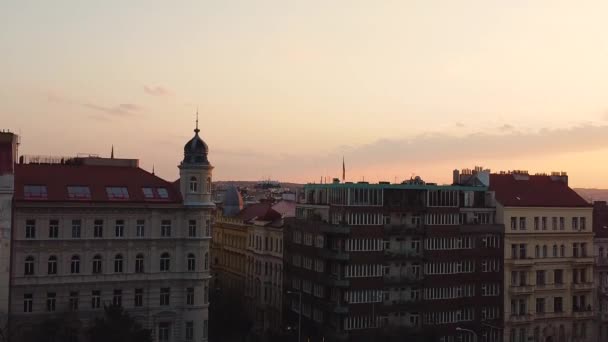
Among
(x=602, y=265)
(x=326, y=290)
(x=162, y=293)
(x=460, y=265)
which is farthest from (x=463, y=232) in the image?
(x=162, y=293)

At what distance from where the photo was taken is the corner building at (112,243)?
246 feet

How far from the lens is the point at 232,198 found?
419 ft

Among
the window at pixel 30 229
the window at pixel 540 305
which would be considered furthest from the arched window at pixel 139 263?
the window at pixel 540 305

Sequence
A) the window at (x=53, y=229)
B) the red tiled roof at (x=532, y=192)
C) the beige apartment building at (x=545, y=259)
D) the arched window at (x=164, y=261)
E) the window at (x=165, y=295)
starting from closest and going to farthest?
the window at (x=53, y=229), the window at (x=165, y=295), the arched window at (x=164, y=261), the beige apartment building at (x=545, y=259), the red tiled roof at (x=532, y=192)

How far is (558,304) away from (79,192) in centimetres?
6058

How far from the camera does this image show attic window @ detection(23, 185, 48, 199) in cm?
7544

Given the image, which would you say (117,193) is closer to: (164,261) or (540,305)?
(164,261)

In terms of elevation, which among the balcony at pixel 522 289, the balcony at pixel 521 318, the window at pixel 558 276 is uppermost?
the window at pixel 558 276

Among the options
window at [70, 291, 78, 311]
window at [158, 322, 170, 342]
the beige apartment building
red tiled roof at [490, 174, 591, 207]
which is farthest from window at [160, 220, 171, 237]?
red tiled roof at [490, 174, 591, 207]

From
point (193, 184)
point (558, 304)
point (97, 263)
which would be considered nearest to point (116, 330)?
point (97, 263)

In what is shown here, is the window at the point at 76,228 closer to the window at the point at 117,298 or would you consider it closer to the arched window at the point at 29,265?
the arched window at the point at 29,265

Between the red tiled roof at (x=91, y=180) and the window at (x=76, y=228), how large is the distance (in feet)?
7.09

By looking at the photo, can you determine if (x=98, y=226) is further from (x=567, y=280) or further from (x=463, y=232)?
(x=567, y=280)

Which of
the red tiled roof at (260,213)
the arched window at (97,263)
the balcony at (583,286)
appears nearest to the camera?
the arched window at (97,263)
